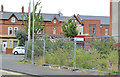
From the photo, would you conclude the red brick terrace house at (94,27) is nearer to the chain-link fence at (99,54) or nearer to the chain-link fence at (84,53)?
the chain-link fence at (84,53)

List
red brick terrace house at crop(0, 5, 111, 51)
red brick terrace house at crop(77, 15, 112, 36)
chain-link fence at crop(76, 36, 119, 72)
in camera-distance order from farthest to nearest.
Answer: red brick terrace house at crop(77, 15, 112, 36)
red brick terrace house at crop(0, 5, 111, 51)
chain-link fence at crop(76, 36, 119, 72)

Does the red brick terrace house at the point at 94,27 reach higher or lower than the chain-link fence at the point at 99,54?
higher

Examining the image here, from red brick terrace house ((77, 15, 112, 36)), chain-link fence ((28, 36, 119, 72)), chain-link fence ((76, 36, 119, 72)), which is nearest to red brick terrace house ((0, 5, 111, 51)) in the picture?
red brick terrace house ((77, 15, 112, 36))

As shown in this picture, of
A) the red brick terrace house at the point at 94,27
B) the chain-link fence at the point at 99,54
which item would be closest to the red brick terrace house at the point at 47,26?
the red brick terrace house at the point at 94,27

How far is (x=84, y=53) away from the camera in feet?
39.6

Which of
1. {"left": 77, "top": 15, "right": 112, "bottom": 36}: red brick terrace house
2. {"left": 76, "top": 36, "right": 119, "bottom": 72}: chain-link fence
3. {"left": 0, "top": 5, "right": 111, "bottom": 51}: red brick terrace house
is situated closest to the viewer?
{"left": 76, "top": 36, "right": 119, "bottom": 72}: chain-link fence

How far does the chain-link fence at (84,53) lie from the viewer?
10.8 metres

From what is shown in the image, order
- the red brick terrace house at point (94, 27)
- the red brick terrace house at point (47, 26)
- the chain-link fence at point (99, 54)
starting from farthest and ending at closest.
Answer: the red brick terrace house at point (94, 27), the red brick terrace house at point (47, 26), the chain-link fence at point (99, 54)

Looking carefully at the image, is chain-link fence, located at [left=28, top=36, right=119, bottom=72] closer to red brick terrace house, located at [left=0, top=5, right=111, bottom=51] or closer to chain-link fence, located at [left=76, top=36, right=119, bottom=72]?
chain-link fence, located at [left=76, top=36, right=119, bottom=72]

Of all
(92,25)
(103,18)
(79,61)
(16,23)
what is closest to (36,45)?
(79,61)

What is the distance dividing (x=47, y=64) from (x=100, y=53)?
4362mm

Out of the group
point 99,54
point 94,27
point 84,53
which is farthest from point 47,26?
point 99,54

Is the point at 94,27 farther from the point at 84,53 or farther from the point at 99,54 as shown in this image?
the point at 99,54

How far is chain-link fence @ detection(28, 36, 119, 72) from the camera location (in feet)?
→ 35.3
